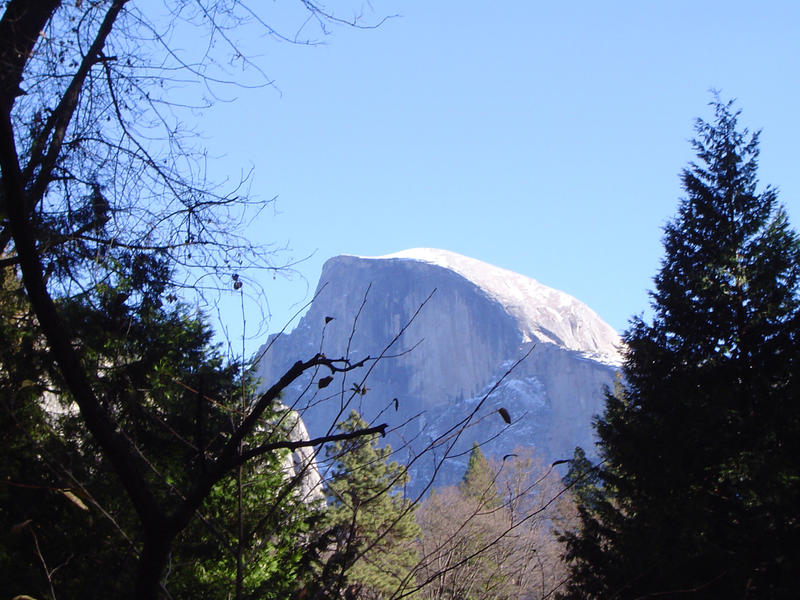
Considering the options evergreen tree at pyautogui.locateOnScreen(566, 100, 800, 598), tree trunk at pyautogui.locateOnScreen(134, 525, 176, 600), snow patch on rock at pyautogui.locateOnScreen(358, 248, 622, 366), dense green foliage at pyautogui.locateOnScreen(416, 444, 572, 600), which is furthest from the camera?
snow patch on rock at pyautogui.locateOnScreen(358, 248, 622, 366)

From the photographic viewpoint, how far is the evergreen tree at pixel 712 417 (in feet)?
21.0

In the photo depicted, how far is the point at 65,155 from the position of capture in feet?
11.4

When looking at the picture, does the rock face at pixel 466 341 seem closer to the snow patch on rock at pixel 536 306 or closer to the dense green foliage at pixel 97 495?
the snow patch on rock at pixel 536 306

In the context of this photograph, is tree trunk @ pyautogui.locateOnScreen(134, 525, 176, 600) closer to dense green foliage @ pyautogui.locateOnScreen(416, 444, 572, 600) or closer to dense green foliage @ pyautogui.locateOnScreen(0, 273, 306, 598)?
dense green foliage @ pyautogui.locateOnScreen(416, 444, 572, 600)

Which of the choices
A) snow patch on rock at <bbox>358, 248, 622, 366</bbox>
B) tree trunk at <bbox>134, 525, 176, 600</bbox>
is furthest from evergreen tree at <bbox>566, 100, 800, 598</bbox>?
snow patch on rock at <bbox>358, 248, 622, 366</bbox>

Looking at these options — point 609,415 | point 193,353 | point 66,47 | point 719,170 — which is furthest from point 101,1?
point 719,170

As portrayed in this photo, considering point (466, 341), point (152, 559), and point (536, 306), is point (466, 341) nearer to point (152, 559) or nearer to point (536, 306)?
point (536, 306)

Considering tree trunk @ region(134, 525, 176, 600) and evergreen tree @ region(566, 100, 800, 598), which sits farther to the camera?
evergreen tree @ region(566, 100, 800, 598)

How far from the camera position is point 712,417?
707cm

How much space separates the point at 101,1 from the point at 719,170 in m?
8.24

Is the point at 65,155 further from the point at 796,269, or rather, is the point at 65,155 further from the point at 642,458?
the point at 796,269

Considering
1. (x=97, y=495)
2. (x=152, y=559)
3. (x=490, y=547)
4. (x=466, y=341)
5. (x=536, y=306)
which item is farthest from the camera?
(x=536, y=306)

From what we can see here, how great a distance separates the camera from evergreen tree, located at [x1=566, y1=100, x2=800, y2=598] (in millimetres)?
6414

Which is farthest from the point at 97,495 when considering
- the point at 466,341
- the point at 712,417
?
the point at 466,341
